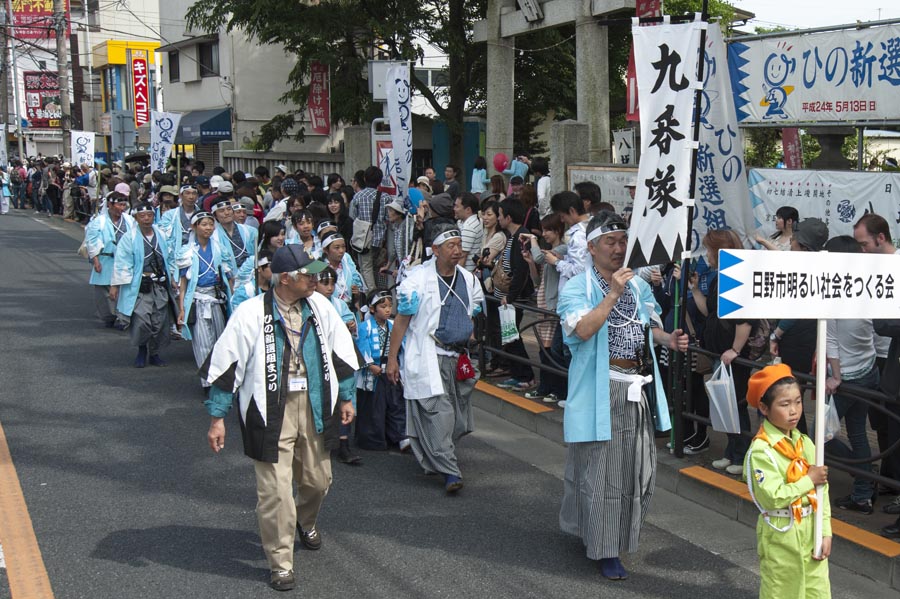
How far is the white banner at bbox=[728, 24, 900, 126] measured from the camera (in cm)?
884

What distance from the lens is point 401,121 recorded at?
34.0ft

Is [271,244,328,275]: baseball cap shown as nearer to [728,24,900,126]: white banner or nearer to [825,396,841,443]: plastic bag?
[825,396,841,443]: plastic bag

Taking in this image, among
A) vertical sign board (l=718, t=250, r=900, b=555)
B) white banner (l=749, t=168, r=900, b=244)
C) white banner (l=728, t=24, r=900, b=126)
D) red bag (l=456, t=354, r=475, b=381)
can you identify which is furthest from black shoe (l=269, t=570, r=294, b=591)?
white banner (l=728, t=24, r=900, b=126)

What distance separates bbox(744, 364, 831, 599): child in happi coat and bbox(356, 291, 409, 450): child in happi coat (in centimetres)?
370

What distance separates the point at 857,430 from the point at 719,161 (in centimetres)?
190

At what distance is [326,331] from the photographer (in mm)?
5105

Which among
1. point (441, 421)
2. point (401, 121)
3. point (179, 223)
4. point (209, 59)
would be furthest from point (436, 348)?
point (209, 59)

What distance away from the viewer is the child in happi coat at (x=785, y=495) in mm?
3799

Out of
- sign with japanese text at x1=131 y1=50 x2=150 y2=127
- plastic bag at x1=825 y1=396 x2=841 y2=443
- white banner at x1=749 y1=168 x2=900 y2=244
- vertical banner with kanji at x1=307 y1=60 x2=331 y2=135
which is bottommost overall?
plastic bag at x1=825 y1=396 x2=841 y2=443

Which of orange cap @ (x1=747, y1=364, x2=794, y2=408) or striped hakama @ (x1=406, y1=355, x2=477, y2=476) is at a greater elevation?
orange cap @ (x1=747, y1=364, x2=794, y2=408)

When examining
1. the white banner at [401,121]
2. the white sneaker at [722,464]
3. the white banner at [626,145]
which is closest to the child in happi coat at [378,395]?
the white sneaker at [722,464]

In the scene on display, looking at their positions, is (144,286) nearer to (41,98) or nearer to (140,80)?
(140,80)

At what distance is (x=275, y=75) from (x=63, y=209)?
8361 millimetres

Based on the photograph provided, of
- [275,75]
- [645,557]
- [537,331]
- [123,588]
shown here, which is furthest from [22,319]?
[275,75]
